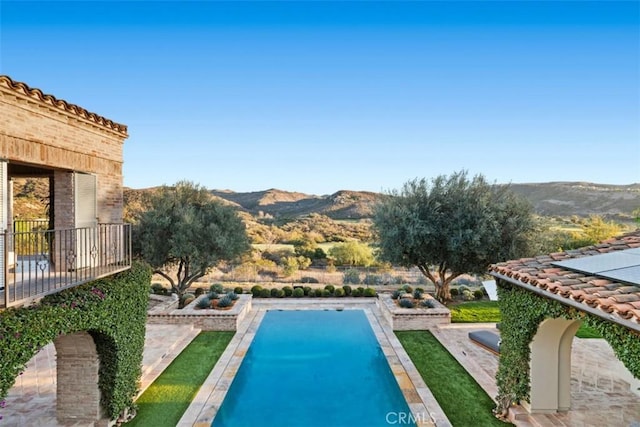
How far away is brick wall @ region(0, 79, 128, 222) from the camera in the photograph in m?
6.15

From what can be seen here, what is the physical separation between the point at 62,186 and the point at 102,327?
3.16 meters

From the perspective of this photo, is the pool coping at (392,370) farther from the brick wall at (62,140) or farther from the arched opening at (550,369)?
the brick wall at (62,140)

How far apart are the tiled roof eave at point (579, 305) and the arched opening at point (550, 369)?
1304 mm

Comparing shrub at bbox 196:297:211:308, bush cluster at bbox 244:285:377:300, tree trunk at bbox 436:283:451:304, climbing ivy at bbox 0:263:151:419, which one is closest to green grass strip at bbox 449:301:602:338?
tree trunk at bbox 436:283:451:304

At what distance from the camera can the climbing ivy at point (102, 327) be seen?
5.15m

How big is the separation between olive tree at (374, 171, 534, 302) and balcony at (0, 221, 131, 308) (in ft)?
42.3

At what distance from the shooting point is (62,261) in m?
8.43

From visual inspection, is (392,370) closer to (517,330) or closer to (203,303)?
(517,330)

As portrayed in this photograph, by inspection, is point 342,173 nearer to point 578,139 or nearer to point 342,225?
point 342,225

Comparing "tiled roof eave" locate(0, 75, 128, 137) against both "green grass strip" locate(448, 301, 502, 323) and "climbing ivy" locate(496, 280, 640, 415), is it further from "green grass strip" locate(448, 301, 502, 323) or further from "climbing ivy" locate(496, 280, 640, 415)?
"green grass strip" locate(448, 301, 502, 323)

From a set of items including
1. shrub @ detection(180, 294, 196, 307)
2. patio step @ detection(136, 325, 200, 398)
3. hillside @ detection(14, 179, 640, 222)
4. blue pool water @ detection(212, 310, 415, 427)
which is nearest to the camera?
blue pool water @ detection(212, 310, 415, 427)

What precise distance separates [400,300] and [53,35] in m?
20.5

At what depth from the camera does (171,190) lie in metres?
20.1

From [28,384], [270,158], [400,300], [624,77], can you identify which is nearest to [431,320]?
[400,300]
